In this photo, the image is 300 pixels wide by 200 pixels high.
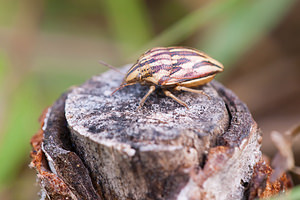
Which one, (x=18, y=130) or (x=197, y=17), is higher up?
(x=197, y=17)

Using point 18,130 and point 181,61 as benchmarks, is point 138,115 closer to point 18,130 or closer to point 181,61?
point 181,61

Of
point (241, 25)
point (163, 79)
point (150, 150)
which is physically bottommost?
point (150, 150)

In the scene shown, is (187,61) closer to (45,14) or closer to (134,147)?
(134,147)

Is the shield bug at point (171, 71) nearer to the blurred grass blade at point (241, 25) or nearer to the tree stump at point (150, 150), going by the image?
the tree stump at point (150, 150)

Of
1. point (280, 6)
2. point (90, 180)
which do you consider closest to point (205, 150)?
point (90, 180)

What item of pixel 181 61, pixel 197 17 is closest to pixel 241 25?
pixel 197 17

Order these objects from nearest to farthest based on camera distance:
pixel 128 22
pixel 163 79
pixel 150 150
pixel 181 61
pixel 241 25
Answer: pixel 150 150, pixel 163 79, pixel 181 61, pixel 241 25, pixel 128 22

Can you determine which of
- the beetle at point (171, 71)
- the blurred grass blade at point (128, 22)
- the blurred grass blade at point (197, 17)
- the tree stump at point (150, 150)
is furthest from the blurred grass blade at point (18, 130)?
the beetle at point (171, 71)
